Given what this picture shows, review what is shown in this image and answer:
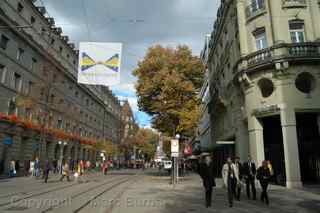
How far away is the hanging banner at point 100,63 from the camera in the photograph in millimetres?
14109

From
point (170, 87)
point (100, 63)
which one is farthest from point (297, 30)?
point (100, 63)

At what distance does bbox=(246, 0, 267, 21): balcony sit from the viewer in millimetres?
21289

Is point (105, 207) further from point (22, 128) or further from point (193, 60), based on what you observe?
point (22, 128)

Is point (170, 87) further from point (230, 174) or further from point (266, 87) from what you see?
point (230, 174)

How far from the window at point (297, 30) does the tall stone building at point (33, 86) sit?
18.3 m

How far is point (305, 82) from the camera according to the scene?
65.8ft

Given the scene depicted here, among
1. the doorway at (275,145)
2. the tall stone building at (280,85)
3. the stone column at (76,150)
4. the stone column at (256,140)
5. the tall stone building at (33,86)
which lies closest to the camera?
the tall stone building at (280,85)

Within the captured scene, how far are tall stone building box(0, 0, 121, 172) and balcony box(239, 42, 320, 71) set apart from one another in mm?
16321

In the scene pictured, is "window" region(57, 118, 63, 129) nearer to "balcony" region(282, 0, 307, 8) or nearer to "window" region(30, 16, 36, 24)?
"window" region(30, 16, 36, 24)

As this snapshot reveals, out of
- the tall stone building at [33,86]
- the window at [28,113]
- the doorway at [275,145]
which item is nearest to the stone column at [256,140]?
the doorway at [275,145]

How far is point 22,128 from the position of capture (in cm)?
3225

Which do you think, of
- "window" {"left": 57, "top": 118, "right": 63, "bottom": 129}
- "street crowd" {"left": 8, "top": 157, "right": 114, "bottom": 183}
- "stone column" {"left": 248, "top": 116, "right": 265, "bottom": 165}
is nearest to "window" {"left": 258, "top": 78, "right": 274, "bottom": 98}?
"stone column" {"left": 248, "top": 116, "right": 265, "bottom": 165}

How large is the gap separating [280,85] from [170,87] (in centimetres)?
1134

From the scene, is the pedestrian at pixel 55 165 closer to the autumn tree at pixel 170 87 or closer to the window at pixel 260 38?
the autumn tree at pixel 170 87
